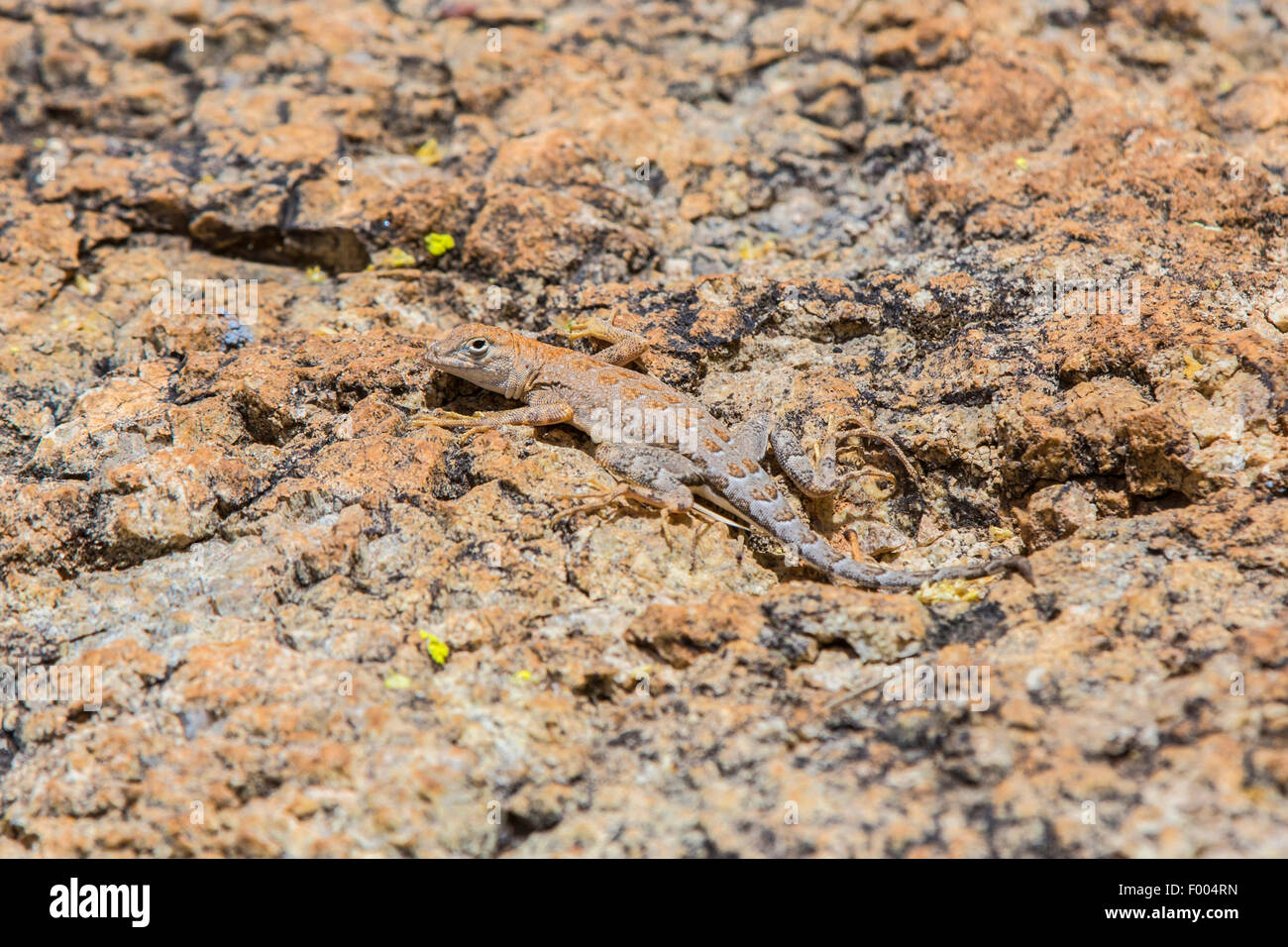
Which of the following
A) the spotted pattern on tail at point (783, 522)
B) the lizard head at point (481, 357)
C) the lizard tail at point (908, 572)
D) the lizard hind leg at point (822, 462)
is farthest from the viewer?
the lizard head at point (481, 357)

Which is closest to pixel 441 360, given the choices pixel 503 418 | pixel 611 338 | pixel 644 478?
pixel 503 418

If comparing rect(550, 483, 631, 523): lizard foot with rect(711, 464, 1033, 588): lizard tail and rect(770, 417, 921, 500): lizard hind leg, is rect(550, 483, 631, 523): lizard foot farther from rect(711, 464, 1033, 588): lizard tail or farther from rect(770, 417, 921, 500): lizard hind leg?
rect(770, 417, 921, 500): lizard hind leg

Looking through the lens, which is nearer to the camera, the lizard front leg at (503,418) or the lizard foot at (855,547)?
the lizard foot at (855,547)

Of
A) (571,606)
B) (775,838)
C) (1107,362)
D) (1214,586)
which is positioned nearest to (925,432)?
(1107,362)

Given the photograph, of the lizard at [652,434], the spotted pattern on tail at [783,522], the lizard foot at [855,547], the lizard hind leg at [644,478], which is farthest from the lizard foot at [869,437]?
the lizard hind leg at [644,478]

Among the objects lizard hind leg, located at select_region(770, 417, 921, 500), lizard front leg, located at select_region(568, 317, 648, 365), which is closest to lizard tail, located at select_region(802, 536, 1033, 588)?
lizard hind leg, located at select_region(770, 417, 921, 500)

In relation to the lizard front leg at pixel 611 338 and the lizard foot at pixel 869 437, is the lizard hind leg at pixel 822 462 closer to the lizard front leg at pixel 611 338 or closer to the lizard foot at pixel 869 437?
the lizard foot at pixel 869 437

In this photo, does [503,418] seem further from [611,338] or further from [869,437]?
[869,437]

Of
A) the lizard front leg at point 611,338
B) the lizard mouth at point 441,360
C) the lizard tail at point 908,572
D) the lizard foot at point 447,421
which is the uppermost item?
the lizard front leg at point 611,338
